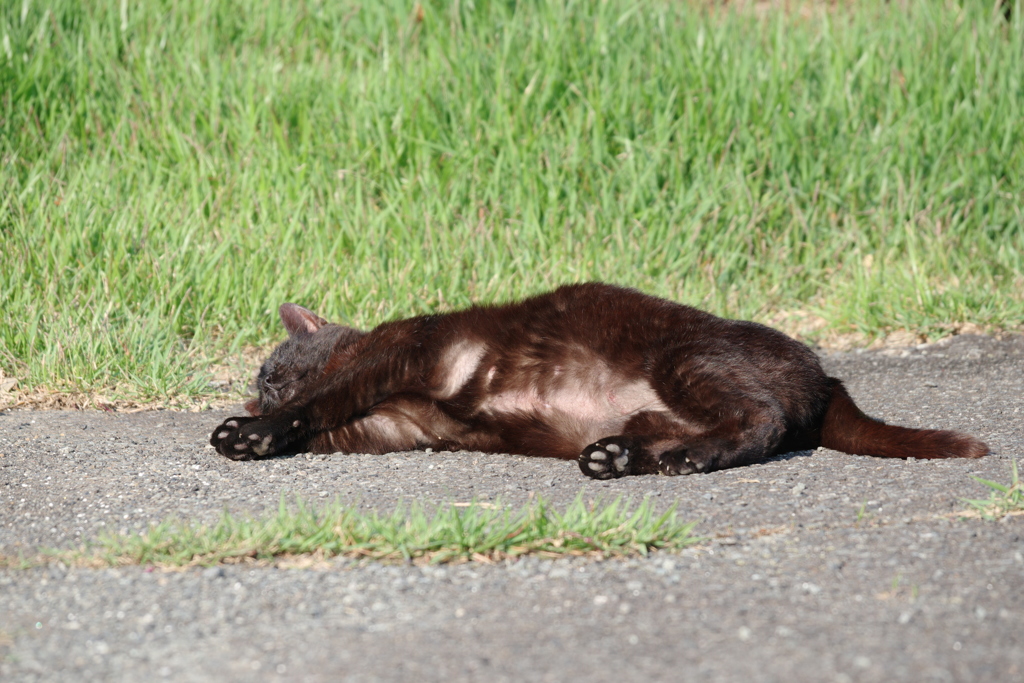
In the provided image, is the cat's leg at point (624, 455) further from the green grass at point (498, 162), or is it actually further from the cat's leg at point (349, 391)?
the green grass at point (498, 162)

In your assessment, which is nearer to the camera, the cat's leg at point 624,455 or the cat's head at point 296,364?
the cat's leg at point 624,455

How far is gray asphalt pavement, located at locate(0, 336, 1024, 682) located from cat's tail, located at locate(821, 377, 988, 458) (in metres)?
0.08

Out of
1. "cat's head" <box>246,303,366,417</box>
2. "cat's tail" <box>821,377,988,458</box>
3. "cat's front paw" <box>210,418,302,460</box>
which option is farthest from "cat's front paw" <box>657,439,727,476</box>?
"cat's head" <box>246,303,366,417</box>

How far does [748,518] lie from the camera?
98.7 inches

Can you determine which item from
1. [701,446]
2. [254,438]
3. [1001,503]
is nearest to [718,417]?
[701,446]

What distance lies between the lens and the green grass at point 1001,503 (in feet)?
8.12

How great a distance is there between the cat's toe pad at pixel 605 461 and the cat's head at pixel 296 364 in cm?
129

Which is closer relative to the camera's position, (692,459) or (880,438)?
(692,459)

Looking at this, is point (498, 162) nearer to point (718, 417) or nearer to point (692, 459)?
point (718, 417)

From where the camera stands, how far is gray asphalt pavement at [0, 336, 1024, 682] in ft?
5.65

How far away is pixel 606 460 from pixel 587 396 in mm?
407

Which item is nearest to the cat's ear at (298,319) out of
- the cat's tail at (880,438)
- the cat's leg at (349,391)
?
the cat's leg at (349,391)

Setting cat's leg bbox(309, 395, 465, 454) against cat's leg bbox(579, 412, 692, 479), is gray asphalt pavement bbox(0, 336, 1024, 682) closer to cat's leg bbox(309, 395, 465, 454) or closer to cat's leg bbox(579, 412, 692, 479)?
cat's leg bbox(579, 412, 692, 479)

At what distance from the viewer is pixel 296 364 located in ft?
12.7
